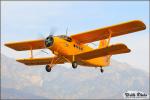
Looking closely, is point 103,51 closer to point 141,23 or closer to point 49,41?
point 141,23

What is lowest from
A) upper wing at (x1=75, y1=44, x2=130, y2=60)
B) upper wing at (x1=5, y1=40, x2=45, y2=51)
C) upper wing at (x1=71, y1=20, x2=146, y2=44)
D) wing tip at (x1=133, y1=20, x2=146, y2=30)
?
upper wing at (x1=75, y1=44, x2=130, y2=60)

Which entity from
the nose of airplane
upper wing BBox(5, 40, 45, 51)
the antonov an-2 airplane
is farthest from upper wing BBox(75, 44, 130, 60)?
upper wing BBox(5, 40, 45, 51)

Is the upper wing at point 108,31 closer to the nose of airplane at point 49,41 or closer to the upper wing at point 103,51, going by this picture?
the upper wing at point 103,51

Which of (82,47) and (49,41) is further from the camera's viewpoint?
(82,47)

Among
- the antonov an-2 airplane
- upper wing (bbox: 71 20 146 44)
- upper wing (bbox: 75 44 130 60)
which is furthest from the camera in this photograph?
upper wing (bbox: 71 20 146 44)

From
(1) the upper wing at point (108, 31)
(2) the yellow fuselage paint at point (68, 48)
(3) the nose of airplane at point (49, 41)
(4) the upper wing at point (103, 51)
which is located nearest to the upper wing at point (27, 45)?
(1) the upper wing at point (108, 31)

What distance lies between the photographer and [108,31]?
35.2 meters

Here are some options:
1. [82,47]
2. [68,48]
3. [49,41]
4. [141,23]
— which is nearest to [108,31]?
[82,47]

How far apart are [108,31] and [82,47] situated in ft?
9.93

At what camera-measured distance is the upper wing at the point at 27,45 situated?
3850 centimetres

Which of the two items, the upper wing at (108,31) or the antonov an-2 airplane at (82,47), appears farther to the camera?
the upper wing at (108,31)

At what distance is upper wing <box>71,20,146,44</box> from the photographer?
33.4 metres

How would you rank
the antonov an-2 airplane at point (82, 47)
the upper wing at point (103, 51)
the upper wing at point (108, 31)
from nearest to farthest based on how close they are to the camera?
1. the upper wing at point (103, 51)
2. the antonov an-2 airplane at point (82, 47)
3. the upper wing at point (108, 31)

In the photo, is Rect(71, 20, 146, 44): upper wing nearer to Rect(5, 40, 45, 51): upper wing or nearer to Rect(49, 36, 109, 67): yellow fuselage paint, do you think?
Rect(49, 36, 109, 67): yellow fuselage paint
